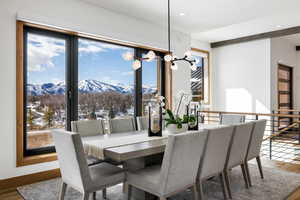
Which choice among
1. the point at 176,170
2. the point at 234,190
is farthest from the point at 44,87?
the point at 234,190

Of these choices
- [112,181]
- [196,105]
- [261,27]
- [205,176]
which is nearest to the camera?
[112,181]

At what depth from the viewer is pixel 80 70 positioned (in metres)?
3.90

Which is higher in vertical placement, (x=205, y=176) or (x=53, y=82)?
(x=53, y=82)

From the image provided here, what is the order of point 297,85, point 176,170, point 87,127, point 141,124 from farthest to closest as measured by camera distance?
1. point 297,85
2. point 141,124
3. point 87,127
4. point 176,170

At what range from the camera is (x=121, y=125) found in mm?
3244

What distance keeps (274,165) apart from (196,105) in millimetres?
1810

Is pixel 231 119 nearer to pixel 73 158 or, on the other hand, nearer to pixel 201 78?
pixel 73 158

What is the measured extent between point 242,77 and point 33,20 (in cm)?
A: 537

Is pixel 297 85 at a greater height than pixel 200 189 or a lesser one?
greater

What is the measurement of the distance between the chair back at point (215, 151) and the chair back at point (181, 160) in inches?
4.3

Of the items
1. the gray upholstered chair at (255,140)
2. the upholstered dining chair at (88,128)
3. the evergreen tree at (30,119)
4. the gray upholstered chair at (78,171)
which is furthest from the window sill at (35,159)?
the gray upholstered chair at (255,140)

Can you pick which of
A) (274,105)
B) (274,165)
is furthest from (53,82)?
(274,105)

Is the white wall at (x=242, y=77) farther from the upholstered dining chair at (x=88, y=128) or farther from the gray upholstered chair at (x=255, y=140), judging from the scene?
the upholstered dining chair at (x=88, y=128)

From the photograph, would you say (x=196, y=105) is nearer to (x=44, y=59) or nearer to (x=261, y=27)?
(x=44, y=59)
